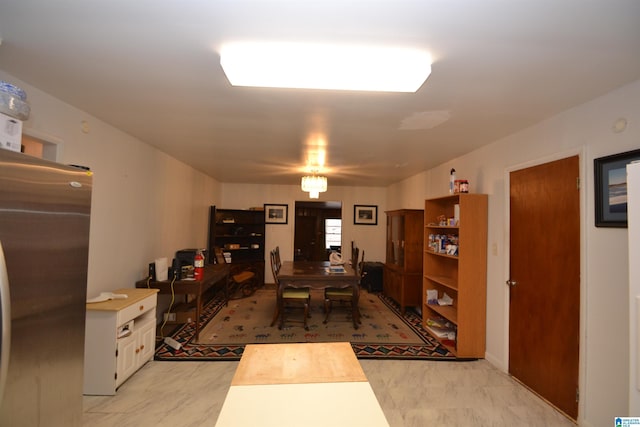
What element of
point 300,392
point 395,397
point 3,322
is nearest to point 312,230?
point 395,397

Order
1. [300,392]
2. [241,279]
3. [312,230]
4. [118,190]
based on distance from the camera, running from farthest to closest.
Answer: [312,230]
[241,279]
[118,190]
[300,392]

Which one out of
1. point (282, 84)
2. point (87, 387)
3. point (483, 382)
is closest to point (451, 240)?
point (483, 382)

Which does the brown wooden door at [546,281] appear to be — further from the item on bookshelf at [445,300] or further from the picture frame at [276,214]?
the picture frame at [276,214]

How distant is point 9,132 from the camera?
4.47 feet

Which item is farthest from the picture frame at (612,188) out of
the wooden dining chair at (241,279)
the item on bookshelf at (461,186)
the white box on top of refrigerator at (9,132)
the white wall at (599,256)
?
the wooden dining chair at (241,279)

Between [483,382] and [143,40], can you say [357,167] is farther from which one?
[143,40]

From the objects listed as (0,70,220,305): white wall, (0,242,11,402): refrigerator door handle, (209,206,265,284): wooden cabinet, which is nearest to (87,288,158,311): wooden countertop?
(0,70,220,305): white wall

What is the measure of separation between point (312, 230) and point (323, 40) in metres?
7.14

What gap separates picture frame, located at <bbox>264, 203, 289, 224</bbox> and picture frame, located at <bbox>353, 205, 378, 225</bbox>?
1.64m

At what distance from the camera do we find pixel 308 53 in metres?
1.47

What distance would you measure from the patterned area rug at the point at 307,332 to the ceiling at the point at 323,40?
7.77 ft

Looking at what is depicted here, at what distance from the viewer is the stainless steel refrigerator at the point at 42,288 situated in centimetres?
117

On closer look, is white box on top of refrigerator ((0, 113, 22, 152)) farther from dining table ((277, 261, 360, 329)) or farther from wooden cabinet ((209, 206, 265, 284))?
wooden cabinet ((209, 206, 265, 284))

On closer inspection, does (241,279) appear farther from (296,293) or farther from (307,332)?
(307,332)
